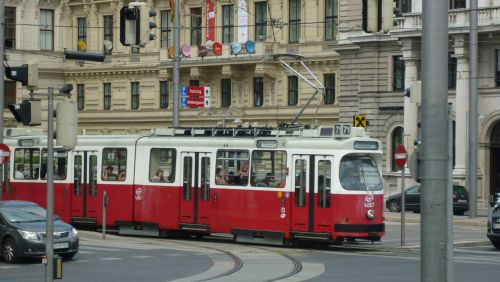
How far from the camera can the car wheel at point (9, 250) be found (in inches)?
1022

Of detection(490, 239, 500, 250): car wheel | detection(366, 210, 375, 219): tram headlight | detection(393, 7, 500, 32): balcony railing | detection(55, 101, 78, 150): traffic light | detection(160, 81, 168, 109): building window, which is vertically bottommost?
detection(490, 239, 500, 250): car wheel

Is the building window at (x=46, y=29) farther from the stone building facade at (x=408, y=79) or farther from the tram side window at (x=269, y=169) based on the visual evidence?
the tram side window at (x=269, y=169)

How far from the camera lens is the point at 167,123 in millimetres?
71250

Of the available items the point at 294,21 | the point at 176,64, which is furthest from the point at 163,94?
the point at 176,64

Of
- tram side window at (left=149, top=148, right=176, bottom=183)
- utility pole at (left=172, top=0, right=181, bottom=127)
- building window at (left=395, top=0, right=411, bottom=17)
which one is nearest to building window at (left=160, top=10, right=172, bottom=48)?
building window at (left=395, top=0, right=411, bottom=17)

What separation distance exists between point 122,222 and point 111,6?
1523 inches

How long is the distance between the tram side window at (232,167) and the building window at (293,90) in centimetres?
3311

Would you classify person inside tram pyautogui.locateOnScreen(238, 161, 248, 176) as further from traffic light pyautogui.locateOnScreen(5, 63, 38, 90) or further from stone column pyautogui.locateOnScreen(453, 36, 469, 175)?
stone column pyautogui.locateOnScreen(453, 36, 469, 175)

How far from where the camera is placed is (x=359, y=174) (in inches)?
1186

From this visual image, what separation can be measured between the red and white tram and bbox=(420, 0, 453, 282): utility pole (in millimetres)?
18366

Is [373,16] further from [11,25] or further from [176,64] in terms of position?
[11,25]

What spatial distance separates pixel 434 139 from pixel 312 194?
18986 millimetres

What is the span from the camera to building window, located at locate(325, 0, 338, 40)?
208 ft

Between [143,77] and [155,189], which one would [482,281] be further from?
[143,77]
